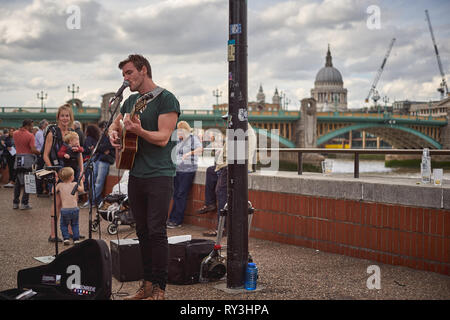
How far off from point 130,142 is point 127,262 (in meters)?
1.52

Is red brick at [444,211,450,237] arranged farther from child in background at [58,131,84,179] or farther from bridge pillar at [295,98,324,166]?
bridge pillar at [295,98,324,166]

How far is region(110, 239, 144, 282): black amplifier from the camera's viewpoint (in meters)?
5.16

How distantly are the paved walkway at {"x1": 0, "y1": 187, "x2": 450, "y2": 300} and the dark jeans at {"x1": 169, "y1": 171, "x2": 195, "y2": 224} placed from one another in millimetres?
1788

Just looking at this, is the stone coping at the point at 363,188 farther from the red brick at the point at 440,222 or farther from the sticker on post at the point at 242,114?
the sticker on post at the point at 242,114

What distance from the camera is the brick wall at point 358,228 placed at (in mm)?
5359

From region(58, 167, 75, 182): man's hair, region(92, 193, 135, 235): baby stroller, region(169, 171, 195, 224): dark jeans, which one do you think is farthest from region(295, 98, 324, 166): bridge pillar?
region(58, 167, 75, 182): man's hair

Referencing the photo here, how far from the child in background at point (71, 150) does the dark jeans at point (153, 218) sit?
128 inches

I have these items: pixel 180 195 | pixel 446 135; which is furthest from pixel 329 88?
pixel 180 195

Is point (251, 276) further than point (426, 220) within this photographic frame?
No

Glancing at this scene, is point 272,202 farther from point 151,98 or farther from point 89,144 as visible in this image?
point 89,144

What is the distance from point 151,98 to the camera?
4.12 metres

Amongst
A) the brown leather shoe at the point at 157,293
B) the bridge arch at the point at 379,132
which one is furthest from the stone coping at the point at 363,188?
the bridge arch at the point at 379,132

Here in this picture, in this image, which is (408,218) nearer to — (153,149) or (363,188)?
(363,188)

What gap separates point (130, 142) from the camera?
13.6 feet
